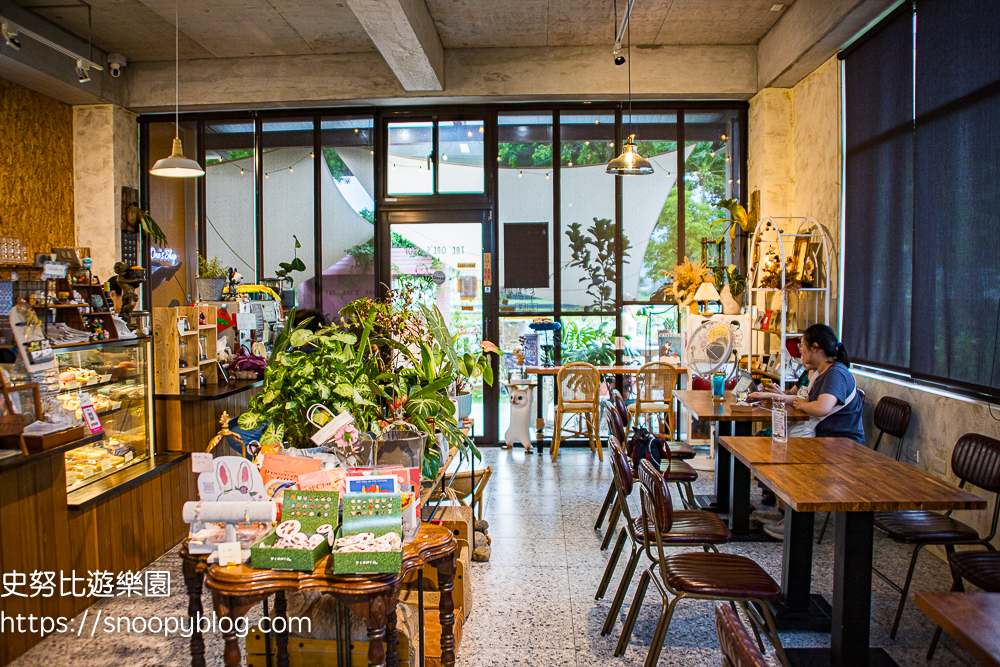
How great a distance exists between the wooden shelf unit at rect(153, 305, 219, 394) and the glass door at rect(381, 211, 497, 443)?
8.38 ft

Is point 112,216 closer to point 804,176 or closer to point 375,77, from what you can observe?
point 375,77

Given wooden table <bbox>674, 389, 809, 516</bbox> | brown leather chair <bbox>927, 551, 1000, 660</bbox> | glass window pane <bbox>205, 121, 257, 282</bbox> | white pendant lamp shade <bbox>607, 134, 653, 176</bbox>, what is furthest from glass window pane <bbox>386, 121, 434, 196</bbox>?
brown leather chair <bbox>927, 551, 1000, 660</bbox>

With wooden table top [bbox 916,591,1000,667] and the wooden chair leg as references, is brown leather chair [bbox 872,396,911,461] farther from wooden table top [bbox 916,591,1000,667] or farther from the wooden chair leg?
the wooden chair leg

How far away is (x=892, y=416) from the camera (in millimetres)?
4266

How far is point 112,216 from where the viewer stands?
22.0ft

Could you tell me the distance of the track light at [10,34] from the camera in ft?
16.1

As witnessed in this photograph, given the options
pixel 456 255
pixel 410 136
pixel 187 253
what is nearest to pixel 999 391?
pixel 456 255

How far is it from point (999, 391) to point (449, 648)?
3.37 meters

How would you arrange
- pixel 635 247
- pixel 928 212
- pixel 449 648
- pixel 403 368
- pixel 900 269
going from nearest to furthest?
pixel 449 648 → pixel 403 368 → pixel 928 212 → pixel 900 269 → pixel 635 247

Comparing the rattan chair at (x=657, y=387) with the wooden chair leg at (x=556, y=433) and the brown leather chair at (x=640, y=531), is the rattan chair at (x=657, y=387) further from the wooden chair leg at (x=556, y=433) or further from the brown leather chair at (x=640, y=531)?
the brown leather chair at (x=640, y=531)

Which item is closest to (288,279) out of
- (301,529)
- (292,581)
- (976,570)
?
(301,529)

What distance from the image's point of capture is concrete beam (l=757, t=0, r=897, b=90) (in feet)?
15.4

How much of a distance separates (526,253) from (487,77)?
6.27ft

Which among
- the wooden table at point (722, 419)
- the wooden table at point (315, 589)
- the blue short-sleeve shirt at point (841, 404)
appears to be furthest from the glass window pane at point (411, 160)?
the wooden table at point (315, 589)
